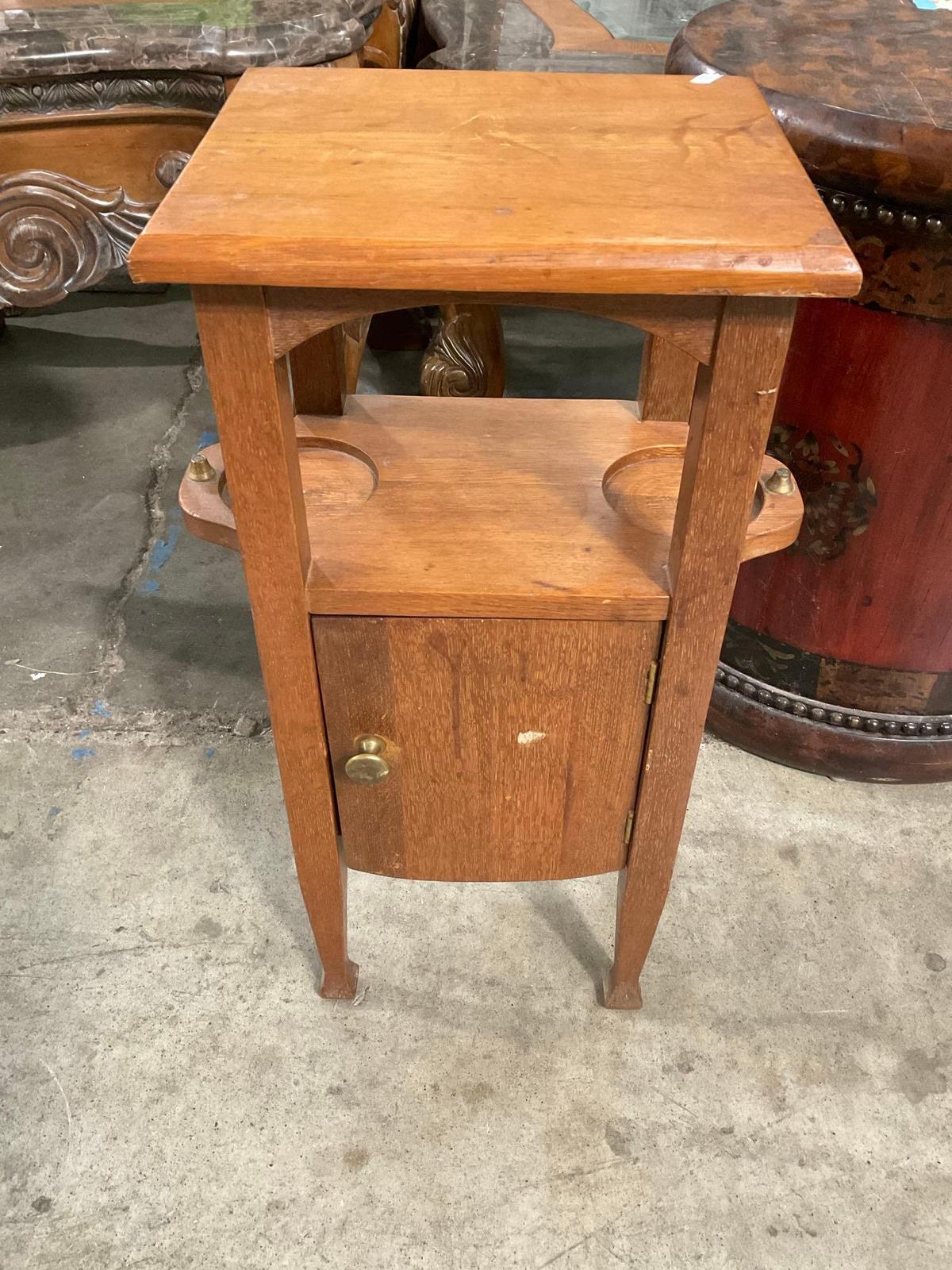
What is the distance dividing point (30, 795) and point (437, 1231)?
0.86 metres

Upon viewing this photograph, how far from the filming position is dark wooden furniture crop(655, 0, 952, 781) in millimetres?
1041

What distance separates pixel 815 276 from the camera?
0.63 meters

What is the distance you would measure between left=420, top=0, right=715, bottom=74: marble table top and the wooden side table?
41.7 inches

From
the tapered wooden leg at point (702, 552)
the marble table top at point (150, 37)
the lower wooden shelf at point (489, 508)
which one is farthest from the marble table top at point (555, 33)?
the tapered wooden leg at point (702, 552)

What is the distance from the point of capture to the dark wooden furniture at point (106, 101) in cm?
125

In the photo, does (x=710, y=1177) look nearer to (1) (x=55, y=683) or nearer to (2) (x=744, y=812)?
(2) (x=744, y=812)

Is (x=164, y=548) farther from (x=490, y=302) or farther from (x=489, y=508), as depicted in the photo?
(x=490, y=302)

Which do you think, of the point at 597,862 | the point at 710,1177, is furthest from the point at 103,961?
the point at 710,1177

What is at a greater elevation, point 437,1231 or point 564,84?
point 564,84

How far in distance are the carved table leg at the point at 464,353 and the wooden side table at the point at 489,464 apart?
91cm

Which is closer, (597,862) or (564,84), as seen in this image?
(564,84)

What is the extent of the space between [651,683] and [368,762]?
28 cm

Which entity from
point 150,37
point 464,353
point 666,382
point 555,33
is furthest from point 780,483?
point 555,33

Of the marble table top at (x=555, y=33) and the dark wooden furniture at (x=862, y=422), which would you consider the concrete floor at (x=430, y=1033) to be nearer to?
the dark wooden furniture at (x=862, y=422)
